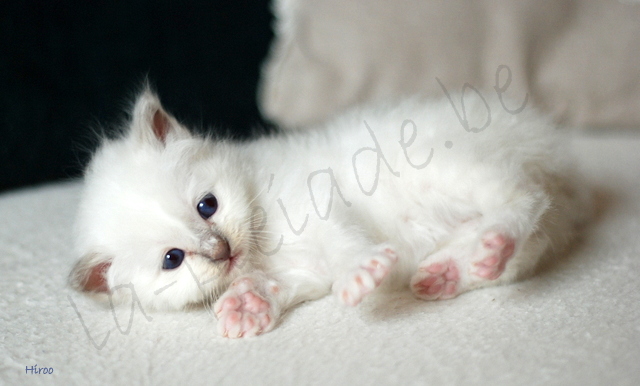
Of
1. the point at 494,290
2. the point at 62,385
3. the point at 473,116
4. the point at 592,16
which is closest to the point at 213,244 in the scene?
the point at 62,385

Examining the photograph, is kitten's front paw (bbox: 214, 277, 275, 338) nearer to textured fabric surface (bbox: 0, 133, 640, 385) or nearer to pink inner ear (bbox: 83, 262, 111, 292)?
textured fabric surface (bbox: 0, 133, 640, 385)

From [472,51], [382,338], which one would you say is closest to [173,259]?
[382,338]

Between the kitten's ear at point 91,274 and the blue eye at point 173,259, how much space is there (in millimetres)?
174

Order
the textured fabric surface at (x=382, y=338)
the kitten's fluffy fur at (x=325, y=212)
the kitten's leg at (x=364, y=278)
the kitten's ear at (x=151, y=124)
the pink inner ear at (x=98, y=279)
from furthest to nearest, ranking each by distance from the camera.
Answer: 1. the kitten's ear at (x=151, y=124)
2. the pink inner ear at (x=98, y=279)
3. the kitten's fluffy fur at (x=325, y=212)
4. the kitten's leg at (x=364, y=278)
5. the textured fabric surface at (x=382, y=338)

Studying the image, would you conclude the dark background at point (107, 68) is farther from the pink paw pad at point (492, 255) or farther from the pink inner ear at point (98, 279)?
the pink paw pad at point (492, 255)

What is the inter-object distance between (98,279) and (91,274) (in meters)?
0.03

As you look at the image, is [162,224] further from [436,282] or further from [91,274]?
[436,282]

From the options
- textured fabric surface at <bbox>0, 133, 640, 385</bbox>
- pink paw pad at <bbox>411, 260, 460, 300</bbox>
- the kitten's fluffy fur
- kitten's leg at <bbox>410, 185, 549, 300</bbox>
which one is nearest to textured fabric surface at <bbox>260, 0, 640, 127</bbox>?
the kitten's fluffy fur

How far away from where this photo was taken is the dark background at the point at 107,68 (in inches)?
98.9

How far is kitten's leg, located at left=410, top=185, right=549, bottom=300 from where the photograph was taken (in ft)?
4.17

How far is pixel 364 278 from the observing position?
1203 millimetres

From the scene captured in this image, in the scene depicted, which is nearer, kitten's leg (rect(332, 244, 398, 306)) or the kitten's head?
kitten's leg (rect(332, 244, 398, 306))

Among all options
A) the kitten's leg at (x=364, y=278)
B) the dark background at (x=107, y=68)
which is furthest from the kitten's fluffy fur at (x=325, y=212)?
the dark background at (x=107, y=68)

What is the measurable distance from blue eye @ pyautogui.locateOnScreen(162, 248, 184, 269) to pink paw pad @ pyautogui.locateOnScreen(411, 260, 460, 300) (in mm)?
570
